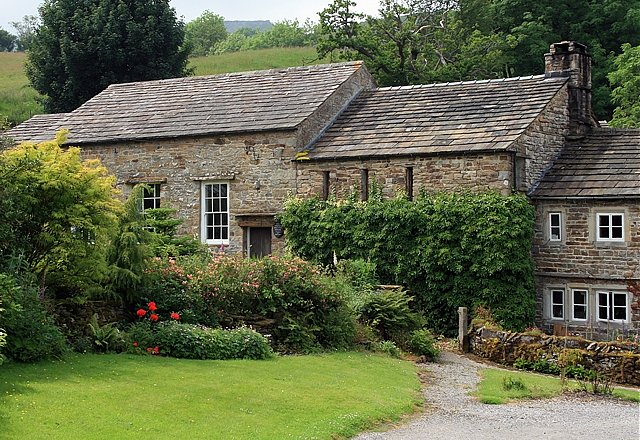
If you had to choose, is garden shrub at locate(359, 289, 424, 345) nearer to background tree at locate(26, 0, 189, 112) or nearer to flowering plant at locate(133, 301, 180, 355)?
flowering plant at locate(133, 301, 180, 355)

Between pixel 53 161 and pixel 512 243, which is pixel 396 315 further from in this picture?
pixel 53 161

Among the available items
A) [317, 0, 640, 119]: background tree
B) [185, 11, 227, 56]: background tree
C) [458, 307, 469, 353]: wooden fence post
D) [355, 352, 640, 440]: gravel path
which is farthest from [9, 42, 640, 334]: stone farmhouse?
[185, 11, 227, 56]: background tree

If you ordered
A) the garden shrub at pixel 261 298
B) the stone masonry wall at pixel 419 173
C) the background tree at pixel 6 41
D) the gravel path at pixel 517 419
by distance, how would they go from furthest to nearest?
the background tree at pixel 6 41, the stone masonry wall at pixel 419 173, the garden shrub at pixel 261 298, the gravel path at pixel 517 419

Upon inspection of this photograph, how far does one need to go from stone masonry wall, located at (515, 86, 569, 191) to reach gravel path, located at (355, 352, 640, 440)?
32.0ft

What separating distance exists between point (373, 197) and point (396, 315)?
5.19 m

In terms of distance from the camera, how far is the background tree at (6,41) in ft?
420

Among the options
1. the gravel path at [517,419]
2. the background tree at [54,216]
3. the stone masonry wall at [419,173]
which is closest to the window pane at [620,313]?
the stone masonry wall at [419,173]

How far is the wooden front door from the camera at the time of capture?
30.4 metres

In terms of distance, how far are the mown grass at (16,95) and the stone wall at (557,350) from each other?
3486 cm

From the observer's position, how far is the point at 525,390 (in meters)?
18.2

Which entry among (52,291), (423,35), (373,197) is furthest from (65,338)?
(423,35)

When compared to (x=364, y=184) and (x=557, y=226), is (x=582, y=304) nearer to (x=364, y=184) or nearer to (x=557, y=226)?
(x=557, y=226)

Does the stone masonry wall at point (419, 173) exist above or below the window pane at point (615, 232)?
above

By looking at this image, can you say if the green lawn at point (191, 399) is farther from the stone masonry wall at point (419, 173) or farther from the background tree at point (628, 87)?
the background tree at point (628, 87)
